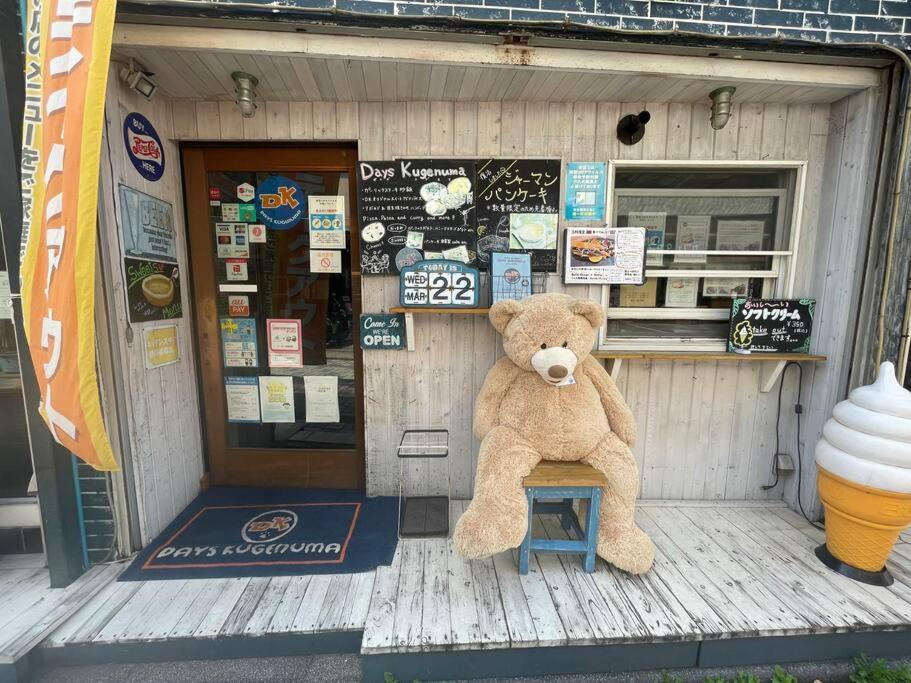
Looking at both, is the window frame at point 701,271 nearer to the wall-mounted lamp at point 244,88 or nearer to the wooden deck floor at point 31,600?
the wall-mounted lamp at point 244,88

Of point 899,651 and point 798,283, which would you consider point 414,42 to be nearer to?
point 798,283

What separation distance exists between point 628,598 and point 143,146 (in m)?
3.89

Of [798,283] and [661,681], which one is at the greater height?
[798,283]

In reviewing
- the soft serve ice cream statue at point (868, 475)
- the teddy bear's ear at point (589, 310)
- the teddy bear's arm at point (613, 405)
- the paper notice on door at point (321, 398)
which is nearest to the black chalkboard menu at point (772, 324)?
the soft serve ice cream statue at point (868, 475)

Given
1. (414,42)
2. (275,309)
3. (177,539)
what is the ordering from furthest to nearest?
(275,309) < (177,539) < (414,42)

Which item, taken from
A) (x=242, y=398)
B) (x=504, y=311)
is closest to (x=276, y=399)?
(x=242, y=398)

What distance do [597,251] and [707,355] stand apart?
1.06m

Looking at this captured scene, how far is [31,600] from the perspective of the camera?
75.3 inches

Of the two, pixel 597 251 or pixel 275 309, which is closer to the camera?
pixel 597 251

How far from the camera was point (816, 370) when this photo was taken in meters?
2.60

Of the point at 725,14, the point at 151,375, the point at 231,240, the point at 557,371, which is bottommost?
the point at 151,375

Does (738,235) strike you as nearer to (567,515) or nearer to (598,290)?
(598,290)

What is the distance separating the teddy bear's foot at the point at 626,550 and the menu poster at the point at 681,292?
163cm

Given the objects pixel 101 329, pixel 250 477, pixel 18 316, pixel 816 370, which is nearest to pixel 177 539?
pixel 250 477
